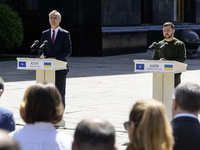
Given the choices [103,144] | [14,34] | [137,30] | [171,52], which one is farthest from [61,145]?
[137,30]

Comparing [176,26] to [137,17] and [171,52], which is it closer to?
[137,17]

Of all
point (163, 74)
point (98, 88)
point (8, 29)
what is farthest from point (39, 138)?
point (8, 29)

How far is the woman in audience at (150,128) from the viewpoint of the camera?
9.52ft

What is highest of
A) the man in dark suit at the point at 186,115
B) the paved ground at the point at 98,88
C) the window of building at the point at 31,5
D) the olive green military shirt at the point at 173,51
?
the window of building at the point at 31,5

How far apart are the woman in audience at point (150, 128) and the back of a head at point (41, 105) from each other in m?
0.62

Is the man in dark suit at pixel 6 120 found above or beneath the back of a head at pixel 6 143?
beneath

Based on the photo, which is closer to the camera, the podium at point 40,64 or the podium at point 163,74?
the podium at point 163,74

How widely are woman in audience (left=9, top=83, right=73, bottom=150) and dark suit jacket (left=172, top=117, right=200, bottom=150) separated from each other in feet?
2.67

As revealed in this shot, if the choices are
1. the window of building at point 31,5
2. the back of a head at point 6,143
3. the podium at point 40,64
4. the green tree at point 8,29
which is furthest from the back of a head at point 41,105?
the window of building at point 31,5

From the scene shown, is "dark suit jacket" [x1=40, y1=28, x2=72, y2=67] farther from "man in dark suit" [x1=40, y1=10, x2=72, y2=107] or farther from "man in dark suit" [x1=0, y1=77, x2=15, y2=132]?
"man in dark suit" [x1=0, y1=77, x2=15, y2=132]

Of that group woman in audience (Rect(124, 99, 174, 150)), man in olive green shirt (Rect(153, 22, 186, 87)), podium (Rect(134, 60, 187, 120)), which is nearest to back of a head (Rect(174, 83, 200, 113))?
woman in audience (Rect(124, 99, 174, 150))

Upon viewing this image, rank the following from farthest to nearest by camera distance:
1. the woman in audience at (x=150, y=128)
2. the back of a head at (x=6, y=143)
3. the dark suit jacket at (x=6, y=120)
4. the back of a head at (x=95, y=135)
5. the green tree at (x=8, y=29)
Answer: the green tree at (x=8, y=29)
the dark suit jacket at (x=6, y=120)
the woman in audience at (x=150, y=128)
the back of a head at (x=95, y=135)
the back of a head at (x=6, y=143)

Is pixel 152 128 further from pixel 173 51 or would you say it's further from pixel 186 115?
pixel 173 51

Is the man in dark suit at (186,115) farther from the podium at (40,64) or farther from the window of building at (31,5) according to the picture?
the window of building at (31,5)
